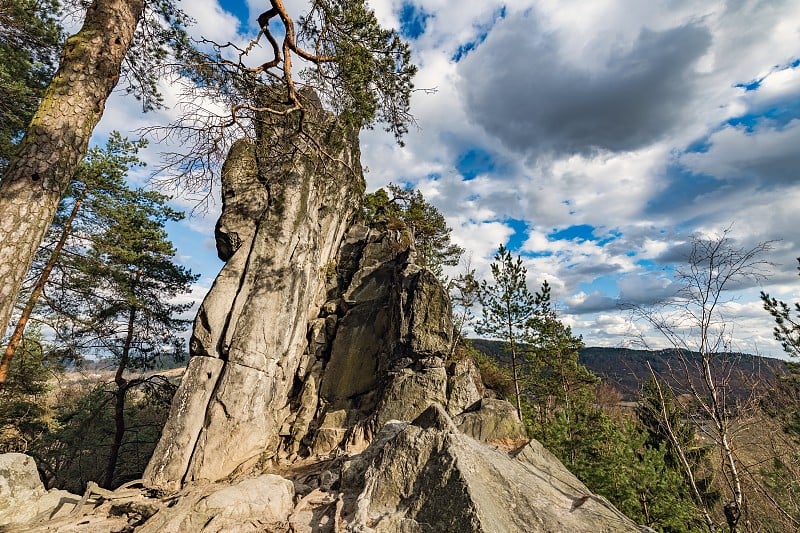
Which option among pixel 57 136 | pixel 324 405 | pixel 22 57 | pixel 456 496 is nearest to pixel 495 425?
pixel 456 496

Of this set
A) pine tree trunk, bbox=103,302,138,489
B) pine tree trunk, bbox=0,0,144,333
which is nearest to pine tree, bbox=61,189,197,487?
pine tree trunk, bbox=103,302,138,489

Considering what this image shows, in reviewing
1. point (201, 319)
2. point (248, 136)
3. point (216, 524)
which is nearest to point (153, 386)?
point (201, 319)

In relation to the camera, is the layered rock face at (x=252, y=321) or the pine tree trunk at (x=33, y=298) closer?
the layered rock face at (x=252, y=321)

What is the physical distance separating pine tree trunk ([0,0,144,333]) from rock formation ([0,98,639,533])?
2.31 meters

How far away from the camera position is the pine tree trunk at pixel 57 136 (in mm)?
3080

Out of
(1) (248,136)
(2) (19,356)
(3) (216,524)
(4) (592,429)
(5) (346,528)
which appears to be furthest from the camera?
(2) (19,356)

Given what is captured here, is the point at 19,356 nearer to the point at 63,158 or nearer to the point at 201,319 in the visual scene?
the point at 201,319

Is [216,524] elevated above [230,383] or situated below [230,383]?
below

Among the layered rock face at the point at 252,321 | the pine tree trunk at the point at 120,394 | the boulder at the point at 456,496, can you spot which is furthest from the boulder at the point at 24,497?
the pine tree trunk at the point at 120,394

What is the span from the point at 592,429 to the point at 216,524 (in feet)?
28.5

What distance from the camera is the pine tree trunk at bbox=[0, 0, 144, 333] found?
3080 millimetres

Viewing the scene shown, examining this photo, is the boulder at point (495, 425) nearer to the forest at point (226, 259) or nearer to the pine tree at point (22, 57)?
the forest at point (226, 259)

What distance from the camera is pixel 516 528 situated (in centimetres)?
347

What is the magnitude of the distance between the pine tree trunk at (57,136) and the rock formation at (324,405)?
231 centimetres
